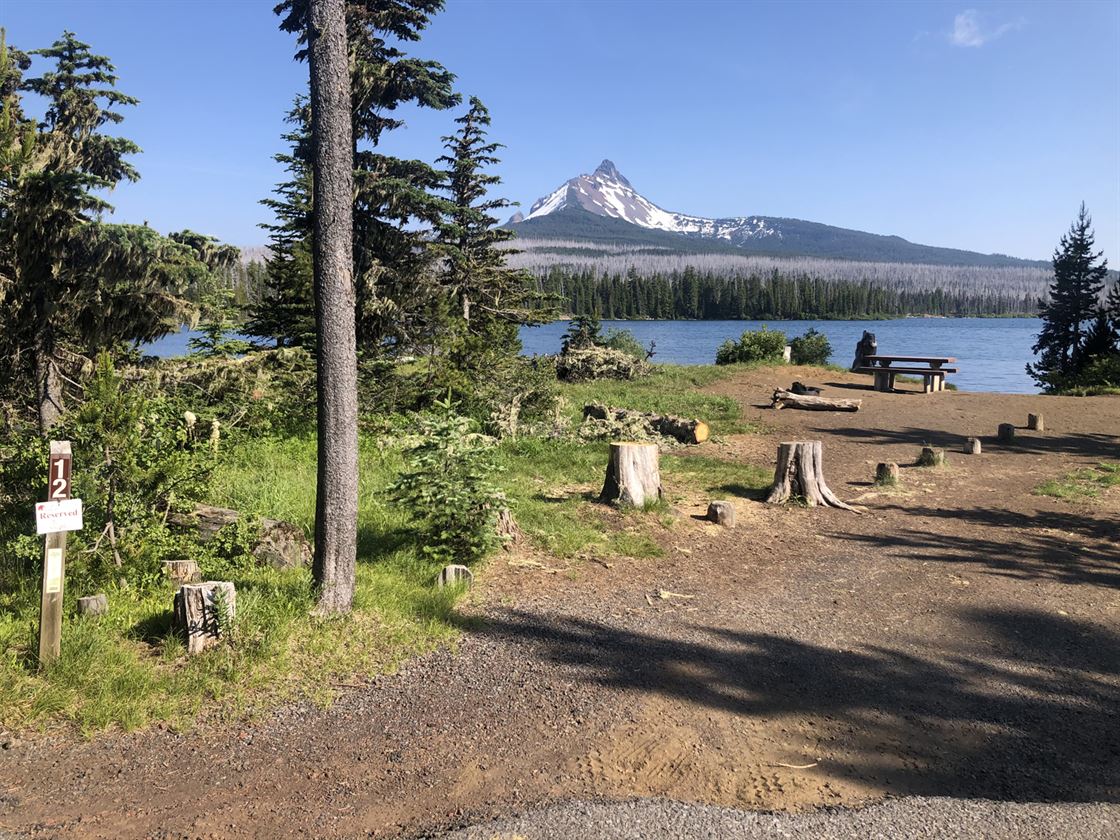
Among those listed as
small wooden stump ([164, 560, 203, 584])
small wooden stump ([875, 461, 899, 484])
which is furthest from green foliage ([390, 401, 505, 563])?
small wooden stump ([875, 461, 899, 484])

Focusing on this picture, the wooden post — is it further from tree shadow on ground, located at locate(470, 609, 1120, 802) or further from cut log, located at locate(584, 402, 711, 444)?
cut log, located at locate(584, 402, 711, 444)

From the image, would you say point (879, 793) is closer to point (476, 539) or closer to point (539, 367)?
point (476, 539)

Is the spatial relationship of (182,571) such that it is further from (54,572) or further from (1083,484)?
(1083,484)

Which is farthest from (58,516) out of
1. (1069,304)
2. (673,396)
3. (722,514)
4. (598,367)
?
(1069,304)

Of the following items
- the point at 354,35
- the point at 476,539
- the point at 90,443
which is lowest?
the point at 476,539

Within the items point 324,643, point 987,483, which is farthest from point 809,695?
point 987,483

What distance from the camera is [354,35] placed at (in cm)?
1380

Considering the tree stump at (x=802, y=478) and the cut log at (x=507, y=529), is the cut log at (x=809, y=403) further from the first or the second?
the cut log at (x=507, y=529)

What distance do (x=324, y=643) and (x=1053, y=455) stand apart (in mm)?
13490

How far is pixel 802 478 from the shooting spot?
9914 mm

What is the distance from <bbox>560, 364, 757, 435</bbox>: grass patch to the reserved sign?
38.3 ft

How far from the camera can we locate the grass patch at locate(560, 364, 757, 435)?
17.2 meters

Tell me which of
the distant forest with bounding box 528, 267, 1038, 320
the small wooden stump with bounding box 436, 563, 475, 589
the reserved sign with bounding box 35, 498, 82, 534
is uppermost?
the distant forest with bounding box 528, 267, 1038, 320

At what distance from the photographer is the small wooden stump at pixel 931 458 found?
12359 mm
